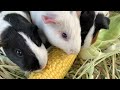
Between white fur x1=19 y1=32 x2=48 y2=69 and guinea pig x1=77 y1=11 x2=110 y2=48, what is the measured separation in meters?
0.14

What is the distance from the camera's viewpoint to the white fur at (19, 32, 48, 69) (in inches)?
42.3

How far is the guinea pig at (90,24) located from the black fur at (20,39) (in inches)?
5.8

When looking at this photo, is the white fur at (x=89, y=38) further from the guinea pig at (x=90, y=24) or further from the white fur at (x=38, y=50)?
the white fur at (x=38, y=50)

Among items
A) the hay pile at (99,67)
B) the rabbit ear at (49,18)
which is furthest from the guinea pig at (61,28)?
the hay pile at (99,67)

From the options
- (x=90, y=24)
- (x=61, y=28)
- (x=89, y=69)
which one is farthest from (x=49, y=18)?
(x=89, y=69)

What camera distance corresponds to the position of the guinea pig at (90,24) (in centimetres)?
112

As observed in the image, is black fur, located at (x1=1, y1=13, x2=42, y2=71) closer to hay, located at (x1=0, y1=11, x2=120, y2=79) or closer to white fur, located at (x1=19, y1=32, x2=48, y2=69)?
white fur, located at (x1=19, y1=32, x2=48, y2=69)
